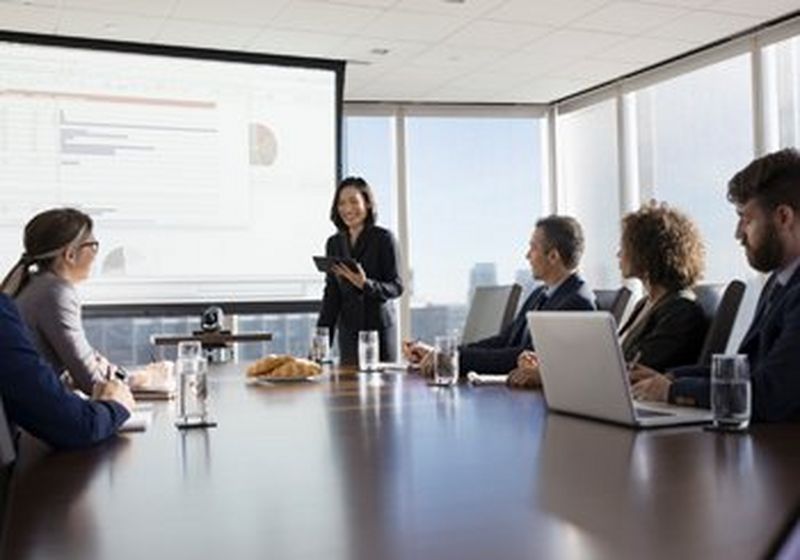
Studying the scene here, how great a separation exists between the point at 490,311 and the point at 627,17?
217cm

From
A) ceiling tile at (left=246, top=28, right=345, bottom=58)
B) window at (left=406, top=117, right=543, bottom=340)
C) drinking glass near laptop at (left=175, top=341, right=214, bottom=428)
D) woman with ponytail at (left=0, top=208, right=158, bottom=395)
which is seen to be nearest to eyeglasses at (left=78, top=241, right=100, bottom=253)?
woman with ponytail at (left=0, top=208, right=158, bottom=395)

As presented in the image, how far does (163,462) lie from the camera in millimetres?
1319

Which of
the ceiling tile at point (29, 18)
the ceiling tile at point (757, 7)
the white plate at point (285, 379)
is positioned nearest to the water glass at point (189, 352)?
the white plate at point (285, 379)

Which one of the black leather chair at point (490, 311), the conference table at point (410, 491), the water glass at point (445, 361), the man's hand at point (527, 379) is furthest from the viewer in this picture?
the black leather chair at point (490, 311)

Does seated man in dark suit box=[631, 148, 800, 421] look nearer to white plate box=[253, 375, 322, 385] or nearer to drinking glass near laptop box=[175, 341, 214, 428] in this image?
drinking glass near laptop box=[175, 341, 214, 428]

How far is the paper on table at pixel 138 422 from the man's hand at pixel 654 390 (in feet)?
3.14

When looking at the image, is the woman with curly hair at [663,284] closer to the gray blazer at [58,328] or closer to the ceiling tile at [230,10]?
the gray blazer at [58,328]

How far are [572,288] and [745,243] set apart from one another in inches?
36.5

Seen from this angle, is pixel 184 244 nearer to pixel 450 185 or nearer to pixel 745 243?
pixel 450 185

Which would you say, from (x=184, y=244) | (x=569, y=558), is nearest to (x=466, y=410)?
(x=569, y=558)

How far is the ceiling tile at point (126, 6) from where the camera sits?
15.5ft

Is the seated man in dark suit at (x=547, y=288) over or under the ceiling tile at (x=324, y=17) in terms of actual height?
under

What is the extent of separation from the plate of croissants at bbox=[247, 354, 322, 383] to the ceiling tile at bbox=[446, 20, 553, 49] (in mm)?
3217

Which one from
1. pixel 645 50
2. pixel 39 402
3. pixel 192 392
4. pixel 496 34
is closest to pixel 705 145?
pixel 645 50
